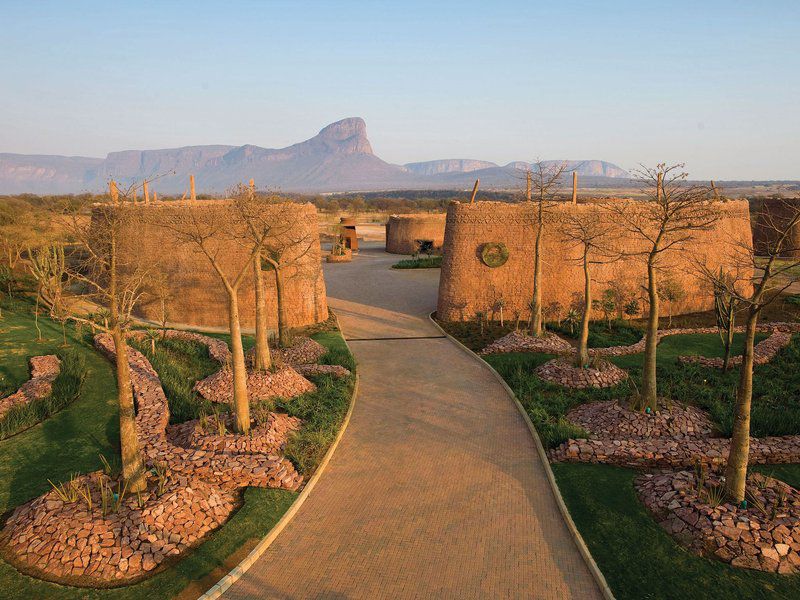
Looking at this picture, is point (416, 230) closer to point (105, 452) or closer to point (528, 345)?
point (528, 345)

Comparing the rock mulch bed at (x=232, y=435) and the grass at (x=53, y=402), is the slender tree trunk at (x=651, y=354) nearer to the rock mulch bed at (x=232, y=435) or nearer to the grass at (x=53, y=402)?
the rock mulch bed at (x=232, y=435)

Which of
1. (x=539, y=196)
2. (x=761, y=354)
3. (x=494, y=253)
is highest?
(x=539, y=196)

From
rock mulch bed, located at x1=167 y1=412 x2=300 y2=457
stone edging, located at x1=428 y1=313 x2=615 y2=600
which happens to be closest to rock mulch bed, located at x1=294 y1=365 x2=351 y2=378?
rock mulch bed, located at x1=167 y1=412 x2=300 y2=457

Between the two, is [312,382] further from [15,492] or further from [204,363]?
[15,492]

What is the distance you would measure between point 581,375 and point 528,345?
367 centimetres

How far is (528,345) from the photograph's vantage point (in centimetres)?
1925

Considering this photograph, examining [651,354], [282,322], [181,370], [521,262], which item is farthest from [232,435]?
[521,262]

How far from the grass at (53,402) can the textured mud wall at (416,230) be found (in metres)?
31.9

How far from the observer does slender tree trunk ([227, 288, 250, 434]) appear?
11.4 metres

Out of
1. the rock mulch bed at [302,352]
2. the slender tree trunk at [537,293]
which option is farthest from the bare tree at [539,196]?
the rock mulch bed at [302,352]

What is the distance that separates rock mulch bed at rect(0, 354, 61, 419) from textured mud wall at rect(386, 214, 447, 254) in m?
31.8

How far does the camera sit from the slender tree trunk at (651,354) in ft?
41.0

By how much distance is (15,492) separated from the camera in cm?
978

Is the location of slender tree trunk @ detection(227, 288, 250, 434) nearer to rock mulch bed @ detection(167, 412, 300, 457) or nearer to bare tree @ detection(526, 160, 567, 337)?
rock mulch bed @ detection(167, 412, 300, 457)
